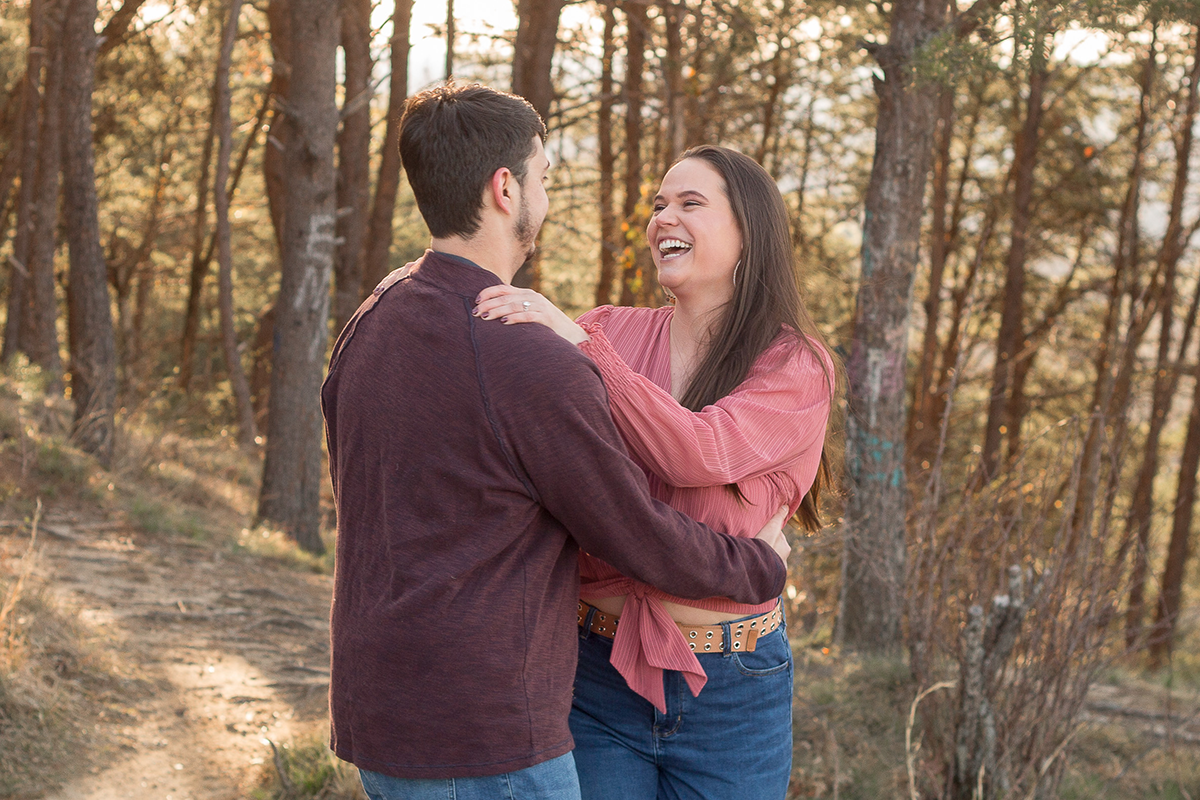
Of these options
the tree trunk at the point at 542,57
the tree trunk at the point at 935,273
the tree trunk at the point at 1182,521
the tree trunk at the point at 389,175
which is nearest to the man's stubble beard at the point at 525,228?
the tree trunk at the point at 542,57

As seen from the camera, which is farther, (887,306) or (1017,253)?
(1017,253)

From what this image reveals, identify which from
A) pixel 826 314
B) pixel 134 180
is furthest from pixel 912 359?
pixel 134 180

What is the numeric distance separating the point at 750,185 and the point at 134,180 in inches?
766

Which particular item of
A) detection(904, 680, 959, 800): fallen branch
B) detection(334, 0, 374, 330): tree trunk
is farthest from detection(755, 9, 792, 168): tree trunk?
detection(904, 680, 959, 800): fallen branch

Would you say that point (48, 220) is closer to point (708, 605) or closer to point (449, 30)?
point (449, 30)

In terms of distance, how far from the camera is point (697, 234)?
2.36 m

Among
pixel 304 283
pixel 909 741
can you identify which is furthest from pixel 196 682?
pixel 304 283

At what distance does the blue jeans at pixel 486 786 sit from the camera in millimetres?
1678

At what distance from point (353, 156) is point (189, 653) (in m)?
7.59

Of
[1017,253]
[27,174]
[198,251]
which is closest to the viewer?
[27,174]

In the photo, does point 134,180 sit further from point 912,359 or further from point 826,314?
point 912,359

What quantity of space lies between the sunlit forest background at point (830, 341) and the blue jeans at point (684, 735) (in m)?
0.65

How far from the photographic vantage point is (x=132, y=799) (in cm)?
370

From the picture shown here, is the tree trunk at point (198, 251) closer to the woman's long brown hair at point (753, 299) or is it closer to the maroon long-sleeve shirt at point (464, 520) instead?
the woman's long brown hair at point (753, 299)
